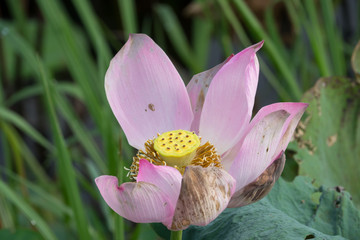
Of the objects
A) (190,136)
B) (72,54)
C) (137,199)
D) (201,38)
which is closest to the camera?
(137,199)

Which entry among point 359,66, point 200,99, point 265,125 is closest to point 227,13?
point 359,66

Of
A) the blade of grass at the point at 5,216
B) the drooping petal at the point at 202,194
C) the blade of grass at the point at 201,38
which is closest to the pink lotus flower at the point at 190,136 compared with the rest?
the drooping petal at the point at 202,194

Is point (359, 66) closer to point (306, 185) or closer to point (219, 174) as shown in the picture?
point (306, 185)

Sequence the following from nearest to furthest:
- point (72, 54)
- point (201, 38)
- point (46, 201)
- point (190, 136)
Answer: point (190, 136) → point (72, 54) → point (46, 201) → point (201, 38)

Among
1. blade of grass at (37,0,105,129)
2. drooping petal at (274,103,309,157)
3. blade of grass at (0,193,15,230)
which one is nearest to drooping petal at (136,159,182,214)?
drooping petal at (274,103,309,157)

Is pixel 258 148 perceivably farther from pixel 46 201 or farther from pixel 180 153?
pixel 46 201

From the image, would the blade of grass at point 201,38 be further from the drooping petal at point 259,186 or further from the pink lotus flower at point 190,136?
the drooping petal at point 259,186

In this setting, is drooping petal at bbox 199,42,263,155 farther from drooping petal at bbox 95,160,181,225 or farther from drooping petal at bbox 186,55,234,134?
drooping petal at bbox 95,160,181,225

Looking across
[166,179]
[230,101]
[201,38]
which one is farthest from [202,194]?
[201,38]
